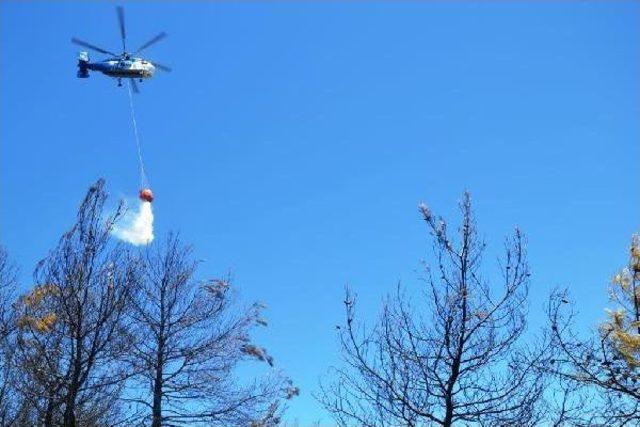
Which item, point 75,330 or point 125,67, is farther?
point 125,67

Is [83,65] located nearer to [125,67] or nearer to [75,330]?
[125,67]

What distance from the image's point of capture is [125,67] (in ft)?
87.1

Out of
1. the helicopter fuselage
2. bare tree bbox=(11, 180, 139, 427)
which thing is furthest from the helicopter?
bare tree bbox=(11, 180, 139, 427)

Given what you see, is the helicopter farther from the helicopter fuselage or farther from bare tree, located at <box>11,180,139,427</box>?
bare tree, located at <box>11,180,139,427</box>

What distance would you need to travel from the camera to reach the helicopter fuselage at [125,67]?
26.4 m

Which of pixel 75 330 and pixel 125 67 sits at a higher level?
pixel 125 67

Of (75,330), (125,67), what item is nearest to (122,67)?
(125,67)

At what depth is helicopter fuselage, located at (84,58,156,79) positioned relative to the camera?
26.4 metres

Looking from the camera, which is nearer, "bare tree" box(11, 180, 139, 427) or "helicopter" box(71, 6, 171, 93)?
"bare tree" box(11, 180, 139, 427)

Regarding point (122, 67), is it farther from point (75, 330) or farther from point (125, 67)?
point (75, 330)

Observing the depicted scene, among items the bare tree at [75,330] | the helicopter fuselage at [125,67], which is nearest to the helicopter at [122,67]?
the helicopter fuselage at [125,67]

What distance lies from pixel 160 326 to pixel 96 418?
3.77 metres

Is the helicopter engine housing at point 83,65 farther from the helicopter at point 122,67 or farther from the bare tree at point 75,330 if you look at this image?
the bare tree at point 75,330

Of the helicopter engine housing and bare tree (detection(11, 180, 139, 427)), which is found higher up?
A: the helicopter engine housing
